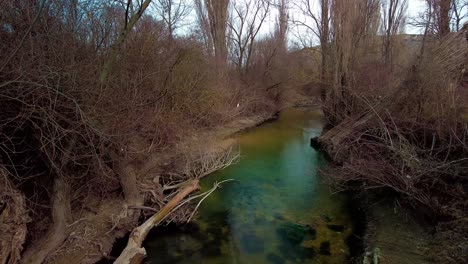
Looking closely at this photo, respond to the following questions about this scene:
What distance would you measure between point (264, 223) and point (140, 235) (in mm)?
2629

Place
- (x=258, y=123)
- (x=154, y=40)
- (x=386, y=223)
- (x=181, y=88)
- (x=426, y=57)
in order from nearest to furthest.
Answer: (x=386, y=223)
(x=426, y=57)
(x=154, y=40)
(x=181, y=88)
(x=258, y=123)

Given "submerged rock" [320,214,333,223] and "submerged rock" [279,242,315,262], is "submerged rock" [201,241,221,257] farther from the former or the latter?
"submerged rock" [320,214,333,223]

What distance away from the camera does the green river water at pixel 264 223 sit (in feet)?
18.5

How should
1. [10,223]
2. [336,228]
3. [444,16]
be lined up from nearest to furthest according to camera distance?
1. [10,223]
2. [336,228]
3. [444,16]

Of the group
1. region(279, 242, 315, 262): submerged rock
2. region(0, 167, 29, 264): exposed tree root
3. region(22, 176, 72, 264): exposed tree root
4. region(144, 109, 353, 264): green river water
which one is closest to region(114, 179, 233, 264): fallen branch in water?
region(144, 109, 353, 264): green river water

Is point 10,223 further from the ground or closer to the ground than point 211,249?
further from the ground

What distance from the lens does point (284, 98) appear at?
2422 cm

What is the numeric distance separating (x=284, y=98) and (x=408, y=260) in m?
19.9

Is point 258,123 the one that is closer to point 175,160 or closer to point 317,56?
point 317,56

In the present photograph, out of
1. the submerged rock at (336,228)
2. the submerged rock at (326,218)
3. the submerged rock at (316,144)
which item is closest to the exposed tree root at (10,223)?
the submerged rock at (336,228)

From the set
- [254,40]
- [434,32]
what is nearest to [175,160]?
[434,32]

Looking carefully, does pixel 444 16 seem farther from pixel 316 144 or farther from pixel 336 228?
pixel 336 228

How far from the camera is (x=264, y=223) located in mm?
6789

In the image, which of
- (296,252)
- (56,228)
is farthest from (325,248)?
(56,228)
